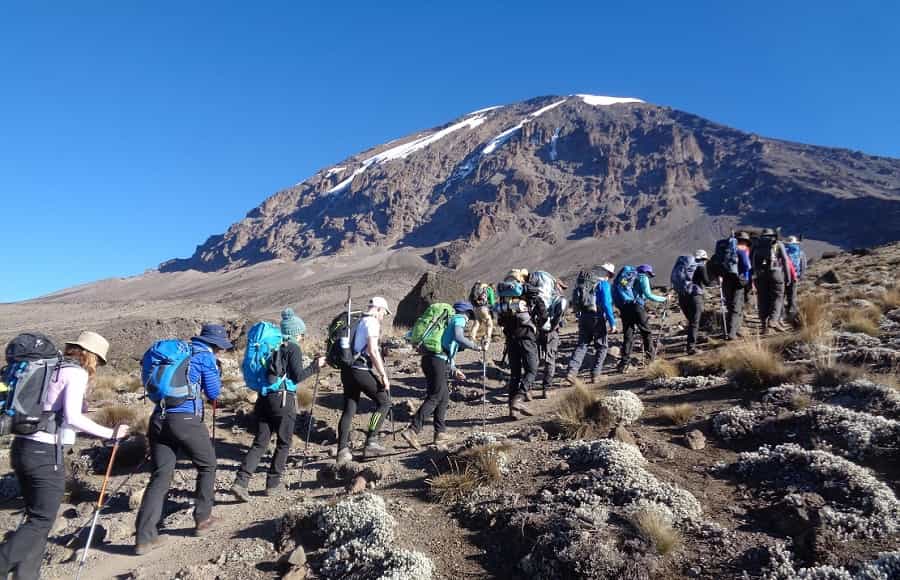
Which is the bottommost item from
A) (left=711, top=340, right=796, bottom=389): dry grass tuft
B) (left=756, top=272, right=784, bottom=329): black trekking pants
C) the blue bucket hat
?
(left=711, top=340, right=796, bottom=389): dry grass tuft

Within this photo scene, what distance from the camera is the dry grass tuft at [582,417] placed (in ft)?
17.9

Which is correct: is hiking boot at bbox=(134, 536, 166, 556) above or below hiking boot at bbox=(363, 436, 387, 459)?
below

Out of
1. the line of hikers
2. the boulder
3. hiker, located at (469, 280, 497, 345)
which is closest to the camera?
the line of hikers

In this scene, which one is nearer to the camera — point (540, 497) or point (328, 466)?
point (540, 497)

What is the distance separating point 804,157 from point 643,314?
169 m

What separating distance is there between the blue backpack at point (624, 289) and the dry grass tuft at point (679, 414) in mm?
2459

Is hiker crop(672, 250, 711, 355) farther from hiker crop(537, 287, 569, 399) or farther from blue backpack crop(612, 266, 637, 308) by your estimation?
hiker crop(537, 287, 569, 399)

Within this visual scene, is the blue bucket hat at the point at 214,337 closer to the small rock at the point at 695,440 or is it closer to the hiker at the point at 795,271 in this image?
the small rock at the point at 695,440

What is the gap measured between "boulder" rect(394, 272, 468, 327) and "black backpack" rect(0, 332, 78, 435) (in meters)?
19.2

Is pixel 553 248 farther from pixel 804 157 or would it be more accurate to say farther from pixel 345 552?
pixel 345 552

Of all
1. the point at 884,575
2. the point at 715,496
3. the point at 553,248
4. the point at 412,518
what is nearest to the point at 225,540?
the point at 412,518

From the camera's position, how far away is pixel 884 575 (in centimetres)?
261

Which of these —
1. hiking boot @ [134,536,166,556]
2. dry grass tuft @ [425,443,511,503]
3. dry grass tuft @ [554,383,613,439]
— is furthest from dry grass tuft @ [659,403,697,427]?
hiking boot @ [134,536,166,556]

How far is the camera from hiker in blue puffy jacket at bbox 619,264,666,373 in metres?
8.02
